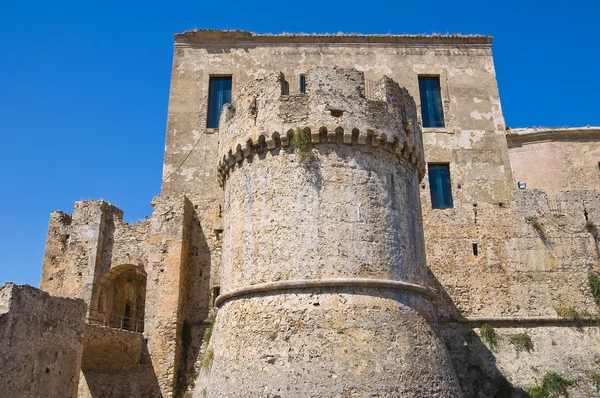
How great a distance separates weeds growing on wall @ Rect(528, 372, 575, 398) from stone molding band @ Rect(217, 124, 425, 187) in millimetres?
6498

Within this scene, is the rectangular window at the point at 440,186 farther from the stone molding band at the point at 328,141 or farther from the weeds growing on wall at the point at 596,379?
the stone molding band at the point at 328,141

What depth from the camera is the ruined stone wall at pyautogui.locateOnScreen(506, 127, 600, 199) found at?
19.1 metres

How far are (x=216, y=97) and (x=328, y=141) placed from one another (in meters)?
8.92

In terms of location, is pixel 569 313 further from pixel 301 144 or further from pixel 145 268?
pixel 145 268

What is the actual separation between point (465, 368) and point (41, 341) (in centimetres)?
906

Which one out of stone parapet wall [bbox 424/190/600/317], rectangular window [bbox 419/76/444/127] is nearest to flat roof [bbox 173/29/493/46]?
rectangular window [bbox 419/76/444/127]

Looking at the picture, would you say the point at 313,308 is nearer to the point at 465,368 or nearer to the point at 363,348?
the point at 363,348

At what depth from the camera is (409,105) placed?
9.84m

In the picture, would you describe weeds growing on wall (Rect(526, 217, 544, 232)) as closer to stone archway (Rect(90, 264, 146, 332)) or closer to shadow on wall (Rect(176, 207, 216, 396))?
shadow on wall (Rect(176, 207, 216, 396))

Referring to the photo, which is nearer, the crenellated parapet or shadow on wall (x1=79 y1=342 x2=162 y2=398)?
the crenellated parapet

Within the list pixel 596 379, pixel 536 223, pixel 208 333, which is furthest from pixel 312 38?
pixel 596 379

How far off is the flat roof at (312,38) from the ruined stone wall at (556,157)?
170 inches

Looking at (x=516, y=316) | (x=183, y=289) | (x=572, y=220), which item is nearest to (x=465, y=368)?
(x=516, y=316)

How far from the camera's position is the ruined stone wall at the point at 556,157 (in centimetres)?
1914
